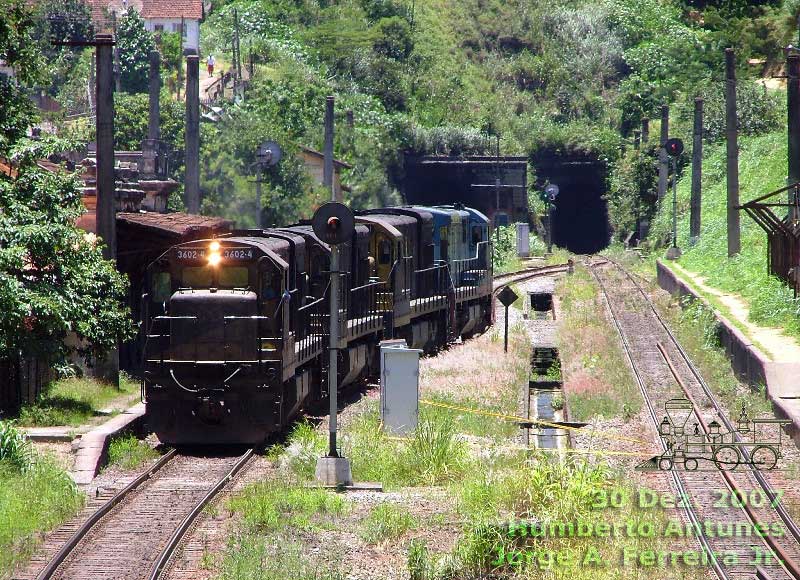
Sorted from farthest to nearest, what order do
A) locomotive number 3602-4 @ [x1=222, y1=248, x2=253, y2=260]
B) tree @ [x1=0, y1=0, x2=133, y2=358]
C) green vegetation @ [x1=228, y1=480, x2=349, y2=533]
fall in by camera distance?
tree @ [x1=0, y1=0, x2=133, y2=358], locomotive number 3602-4 @ [x1=222, y1=248, x2=253, y2=260], green vegetation @ [x1=228, y1=480, x2=349, y2=533]

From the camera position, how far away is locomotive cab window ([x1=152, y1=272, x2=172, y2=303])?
770 inches

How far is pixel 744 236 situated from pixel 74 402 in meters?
32.3

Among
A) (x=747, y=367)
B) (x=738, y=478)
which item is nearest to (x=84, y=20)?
(x=747, y=367)

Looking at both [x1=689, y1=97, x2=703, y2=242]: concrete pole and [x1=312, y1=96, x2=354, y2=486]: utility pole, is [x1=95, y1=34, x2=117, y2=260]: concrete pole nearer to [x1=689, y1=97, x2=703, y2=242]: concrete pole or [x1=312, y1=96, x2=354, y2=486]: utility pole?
[x1=312, y1=96, x2=354, y2=486]: utility pole

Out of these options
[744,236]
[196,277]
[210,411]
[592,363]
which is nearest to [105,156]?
[196,277]

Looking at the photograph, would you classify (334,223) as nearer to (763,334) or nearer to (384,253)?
(384,253)

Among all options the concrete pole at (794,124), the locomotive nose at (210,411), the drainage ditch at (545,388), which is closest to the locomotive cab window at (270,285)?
the locomotive nose at (210,411)

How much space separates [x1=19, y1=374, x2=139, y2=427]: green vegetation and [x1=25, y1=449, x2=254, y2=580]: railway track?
9.72 feet

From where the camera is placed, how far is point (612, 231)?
83938mm

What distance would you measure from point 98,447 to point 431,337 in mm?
15374

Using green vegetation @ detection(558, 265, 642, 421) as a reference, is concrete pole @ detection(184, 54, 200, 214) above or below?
above

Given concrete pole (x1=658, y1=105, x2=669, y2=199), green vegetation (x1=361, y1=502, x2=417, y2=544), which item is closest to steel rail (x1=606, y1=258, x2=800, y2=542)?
green vegetation (x1=361, y1=502, x2=417, y2=544)

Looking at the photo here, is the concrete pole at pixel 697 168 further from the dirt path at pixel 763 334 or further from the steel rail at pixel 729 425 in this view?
Answer: the dirt path at pixel 763 334

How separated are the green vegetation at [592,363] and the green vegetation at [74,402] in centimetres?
807
